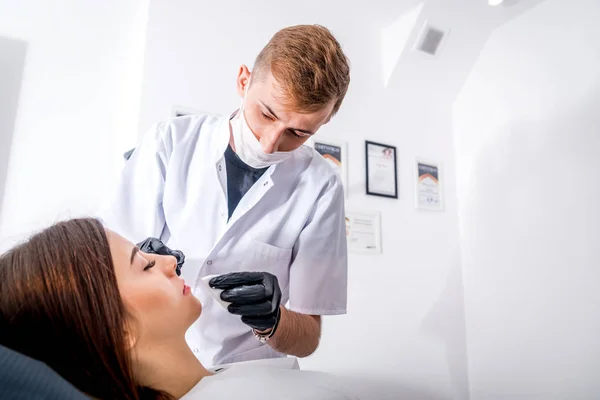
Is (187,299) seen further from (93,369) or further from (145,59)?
(145,59)

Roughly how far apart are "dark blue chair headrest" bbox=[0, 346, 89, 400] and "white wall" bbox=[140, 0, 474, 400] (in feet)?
4.30

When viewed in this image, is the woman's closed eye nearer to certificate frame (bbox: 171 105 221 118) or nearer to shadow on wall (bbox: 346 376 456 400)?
certificate frame (bbox: 171 105 221 118)

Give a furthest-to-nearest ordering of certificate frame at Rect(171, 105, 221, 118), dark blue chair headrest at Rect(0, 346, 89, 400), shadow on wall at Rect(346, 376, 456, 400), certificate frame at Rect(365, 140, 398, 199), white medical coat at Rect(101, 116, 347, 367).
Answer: certificate frame at Rect(365, 140, 398, 199) → shadow on wall at Rect(346, 376, 456, 400) → certificate frame at Rect(171, 105, 221, 118) → white medical coat at Rect(101, 116, 347, 367) → dark blue chair headrest at Rect(0, 346, 89, 400)

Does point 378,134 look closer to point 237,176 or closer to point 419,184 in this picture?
point 419,184

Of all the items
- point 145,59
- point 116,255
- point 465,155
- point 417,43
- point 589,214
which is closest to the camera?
point 116,255

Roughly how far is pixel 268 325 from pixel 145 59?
1.27 metres

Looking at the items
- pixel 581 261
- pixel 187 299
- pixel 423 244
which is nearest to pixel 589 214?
pixel 581 261

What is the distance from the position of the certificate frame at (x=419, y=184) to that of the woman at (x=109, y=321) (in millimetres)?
1673

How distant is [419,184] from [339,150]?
567 millimetres

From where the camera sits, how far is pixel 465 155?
102 inches

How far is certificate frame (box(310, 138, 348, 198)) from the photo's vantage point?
83.3 inches

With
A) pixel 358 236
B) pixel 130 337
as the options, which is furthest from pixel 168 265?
pixel 358 236

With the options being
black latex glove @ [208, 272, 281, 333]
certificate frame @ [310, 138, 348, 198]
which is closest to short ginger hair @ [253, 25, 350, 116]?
black latex glove @ [208, 272, 281, 333]

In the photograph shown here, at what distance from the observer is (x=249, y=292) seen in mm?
862
